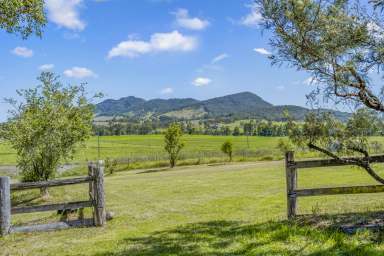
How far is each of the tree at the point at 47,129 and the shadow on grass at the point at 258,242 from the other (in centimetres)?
1126

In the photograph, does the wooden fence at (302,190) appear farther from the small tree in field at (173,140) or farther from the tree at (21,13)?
the small tree in field at (173,140)

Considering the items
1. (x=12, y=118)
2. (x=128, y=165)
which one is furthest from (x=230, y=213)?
(x=128, y=165)

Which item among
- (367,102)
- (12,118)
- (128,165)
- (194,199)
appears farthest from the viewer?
(128,165)

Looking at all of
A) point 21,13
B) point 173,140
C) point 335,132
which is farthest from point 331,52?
point 173,140

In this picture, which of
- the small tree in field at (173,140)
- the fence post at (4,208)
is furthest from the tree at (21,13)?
the small tree in field at (173,140)

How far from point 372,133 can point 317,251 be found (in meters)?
2.98

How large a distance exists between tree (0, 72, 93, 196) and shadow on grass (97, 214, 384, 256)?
11.3 m

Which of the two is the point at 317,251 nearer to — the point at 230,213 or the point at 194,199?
the point at 230,213

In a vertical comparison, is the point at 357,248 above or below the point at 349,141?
below

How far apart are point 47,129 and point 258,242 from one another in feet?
45.8

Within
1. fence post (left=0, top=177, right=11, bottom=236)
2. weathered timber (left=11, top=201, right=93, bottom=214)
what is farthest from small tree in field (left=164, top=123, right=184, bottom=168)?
fence post (left=0, top=177, right=11, bottom=236)

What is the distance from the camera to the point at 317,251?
22.5 ft

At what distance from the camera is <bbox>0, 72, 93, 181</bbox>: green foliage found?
18547mm

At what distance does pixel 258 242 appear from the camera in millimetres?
7648
